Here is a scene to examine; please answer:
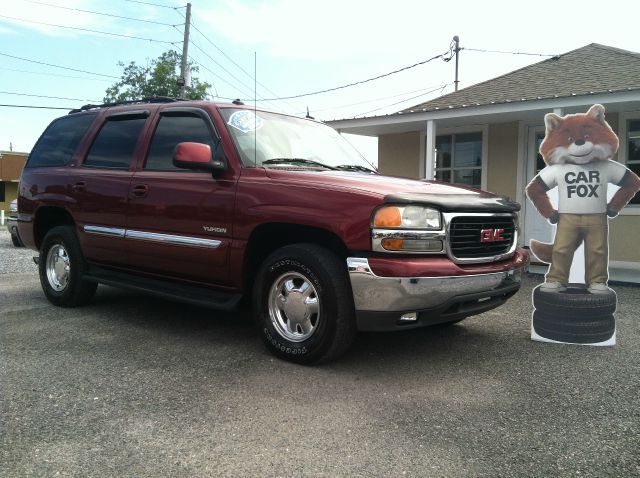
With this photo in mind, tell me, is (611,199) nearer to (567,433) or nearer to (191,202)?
(567,433)

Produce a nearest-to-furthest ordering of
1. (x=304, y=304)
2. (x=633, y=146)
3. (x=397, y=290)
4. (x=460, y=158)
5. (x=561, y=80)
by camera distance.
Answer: (x=397, y=290)
(x=304, y=304)
(x=633, y=146)
(x=561, y=80)
(x=460, y=158)

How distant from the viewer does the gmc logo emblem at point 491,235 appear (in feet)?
12.5

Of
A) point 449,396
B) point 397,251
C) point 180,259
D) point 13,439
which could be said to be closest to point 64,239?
point 180,259

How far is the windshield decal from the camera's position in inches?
174

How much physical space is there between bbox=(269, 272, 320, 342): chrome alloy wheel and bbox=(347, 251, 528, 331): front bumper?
356 millimetres

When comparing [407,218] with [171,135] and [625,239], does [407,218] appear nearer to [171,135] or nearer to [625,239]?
[171,135]

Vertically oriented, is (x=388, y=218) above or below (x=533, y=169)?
below

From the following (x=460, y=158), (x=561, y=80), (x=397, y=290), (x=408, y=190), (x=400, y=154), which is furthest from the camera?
(x=400, y=154)

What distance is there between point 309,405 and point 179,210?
1996mm

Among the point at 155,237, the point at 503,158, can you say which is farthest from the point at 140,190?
the point at 503,158

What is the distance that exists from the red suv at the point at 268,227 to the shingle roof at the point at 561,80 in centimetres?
539

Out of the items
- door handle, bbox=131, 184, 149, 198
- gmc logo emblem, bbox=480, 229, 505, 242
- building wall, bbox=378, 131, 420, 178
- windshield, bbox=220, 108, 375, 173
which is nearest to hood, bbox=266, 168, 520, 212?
gmc logo emblem, bbox=480, 229, 505, 242

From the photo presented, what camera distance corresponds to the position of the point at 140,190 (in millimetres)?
4664

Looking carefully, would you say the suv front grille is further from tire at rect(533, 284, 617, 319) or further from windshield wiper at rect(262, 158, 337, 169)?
windshield wiper at rect(262, 158, 337, 169)
